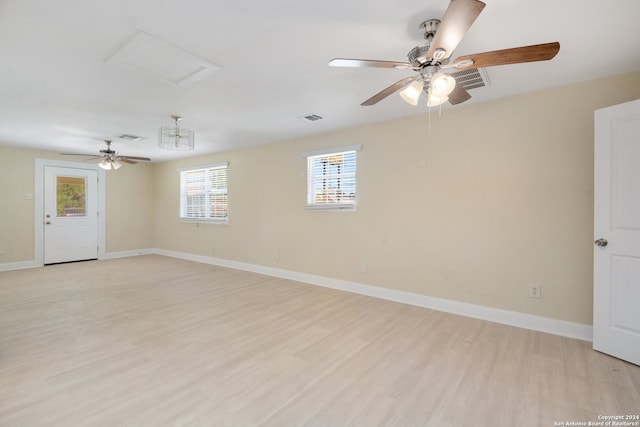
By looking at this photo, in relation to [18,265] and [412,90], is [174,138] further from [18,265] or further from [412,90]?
[18,265]

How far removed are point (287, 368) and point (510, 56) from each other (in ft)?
7.89

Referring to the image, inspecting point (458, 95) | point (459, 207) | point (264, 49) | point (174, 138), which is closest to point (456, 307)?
point (459, 207)

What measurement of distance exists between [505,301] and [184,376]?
9.91 feet

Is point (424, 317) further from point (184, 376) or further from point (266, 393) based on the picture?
point (184, 376)

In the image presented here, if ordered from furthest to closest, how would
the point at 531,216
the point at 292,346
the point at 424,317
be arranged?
the point at 424,317 → the point at 531,216 → the point at 292,346

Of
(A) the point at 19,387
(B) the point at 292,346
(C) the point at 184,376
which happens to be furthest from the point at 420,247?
(A) the point at 19,387

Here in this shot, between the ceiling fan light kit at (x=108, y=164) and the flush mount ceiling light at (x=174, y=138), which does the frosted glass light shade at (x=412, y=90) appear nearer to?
the flush mount ceiling light at (x=174, y=138)

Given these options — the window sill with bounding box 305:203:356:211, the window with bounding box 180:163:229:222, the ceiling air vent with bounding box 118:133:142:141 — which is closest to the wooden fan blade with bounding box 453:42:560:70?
the window sill with bounding box 305:203:356:211

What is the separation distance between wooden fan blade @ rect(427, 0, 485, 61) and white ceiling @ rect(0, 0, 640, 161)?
13.2 inches

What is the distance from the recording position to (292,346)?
8.18ft

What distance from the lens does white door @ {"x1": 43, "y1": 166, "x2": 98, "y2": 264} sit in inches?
233

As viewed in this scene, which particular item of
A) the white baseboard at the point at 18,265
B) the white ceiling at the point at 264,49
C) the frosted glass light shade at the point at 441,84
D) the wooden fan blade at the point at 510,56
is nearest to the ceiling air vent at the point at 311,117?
the white ceiling at the point at 264,49

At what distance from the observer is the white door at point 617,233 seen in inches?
87.0

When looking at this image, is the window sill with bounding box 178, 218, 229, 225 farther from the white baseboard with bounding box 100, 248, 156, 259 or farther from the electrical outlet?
the electrical outlet
